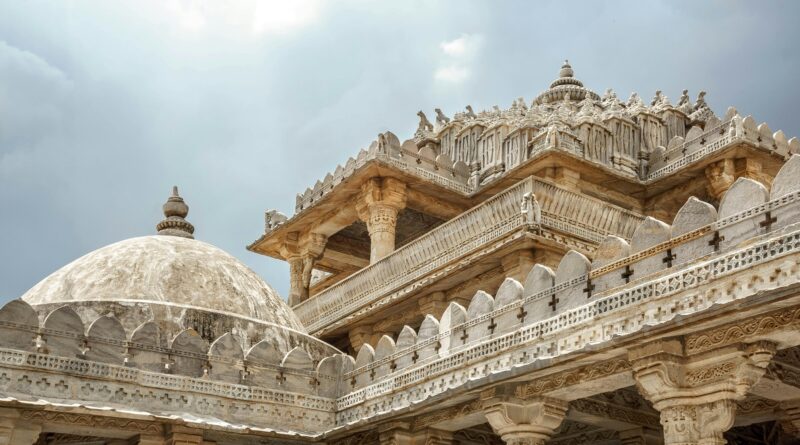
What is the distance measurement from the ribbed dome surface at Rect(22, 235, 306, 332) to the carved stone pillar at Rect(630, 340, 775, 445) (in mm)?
7654

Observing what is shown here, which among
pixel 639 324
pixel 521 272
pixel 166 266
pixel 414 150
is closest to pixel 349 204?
pixel 414 150

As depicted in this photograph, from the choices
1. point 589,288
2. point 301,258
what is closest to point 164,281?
point 589,288

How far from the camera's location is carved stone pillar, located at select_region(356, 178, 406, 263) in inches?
904

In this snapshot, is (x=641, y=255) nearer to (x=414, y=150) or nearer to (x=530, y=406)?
(x=530, y=406)

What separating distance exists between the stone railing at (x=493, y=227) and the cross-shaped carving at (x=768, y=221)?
9341mm

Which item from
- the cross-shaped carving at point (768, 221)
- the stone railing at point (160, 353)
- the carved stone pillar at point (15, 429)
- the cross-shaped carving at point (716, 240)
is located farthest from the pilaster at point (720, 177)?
the carved stone pillar at point (15, 429)

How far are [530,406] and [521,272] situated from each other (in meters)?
7.18

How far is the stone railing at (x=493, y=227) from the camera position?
18.4 metres

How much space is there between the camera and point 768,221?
27.9 ft

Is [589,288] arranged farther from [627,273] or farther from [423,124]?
[423,124]

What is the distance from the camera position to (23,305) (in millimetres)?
12320

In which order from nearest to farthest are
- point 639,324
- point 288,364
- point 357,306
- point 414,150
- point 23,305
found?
point 639,324 → point 23,305 → point 288,364 → point 357,306 → point 414,150

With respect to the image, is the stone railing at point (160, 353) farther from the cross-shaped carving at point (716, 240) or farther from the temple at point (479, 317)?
the cross-shaped carving at point (716, 240)

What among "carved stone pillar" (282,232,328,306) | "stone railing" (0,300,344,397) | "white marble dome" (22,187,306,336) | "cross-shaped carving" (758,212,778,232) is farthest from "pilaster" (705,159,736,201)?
"cross-shaped carving" (758,212,778,232)
